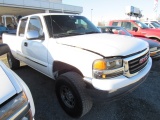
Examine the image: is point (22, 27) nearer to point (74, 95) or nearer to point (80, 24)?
point (80, 24)

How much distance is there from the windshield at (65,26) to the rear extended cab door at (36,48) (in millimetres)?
198

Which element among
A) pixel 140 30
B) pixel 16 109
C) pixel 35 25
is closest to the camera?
pixel 16 109

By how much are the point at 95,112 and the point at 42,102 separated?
3.67ft

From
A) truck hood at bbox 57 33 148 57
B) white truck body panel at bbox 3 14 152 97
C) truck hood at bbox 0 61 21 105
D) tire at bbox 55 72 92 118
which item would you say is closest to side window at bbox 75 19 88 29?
white truck body panel at bbox 3 14 152 97

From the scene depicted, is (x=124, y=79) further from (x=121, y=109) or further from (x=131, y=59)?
(x=121, y=109)

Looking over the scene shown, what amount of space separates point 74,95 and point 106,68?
658 mm

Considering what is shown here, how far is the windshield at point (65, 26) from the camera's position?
3.41 metres

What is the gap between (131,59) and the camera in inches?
100

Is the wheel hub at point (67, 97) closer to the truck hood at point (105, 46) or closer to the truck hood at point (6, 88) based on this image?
the truck hood at point (105, 46)

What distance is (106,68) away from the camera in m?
2.36

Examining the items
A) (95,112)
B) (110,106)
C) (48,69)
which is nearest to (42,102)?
(48,69)

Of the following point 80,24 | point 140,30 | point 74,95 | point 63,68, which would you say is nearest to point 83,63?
point 74,95

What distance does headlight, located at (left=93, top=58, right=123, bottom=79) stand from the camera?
2.35m

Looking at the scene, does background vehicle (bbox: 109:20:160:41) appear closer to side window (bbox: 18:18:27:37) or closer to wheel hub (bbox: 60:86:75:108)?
side window (bbox: 18:18:27:37)
